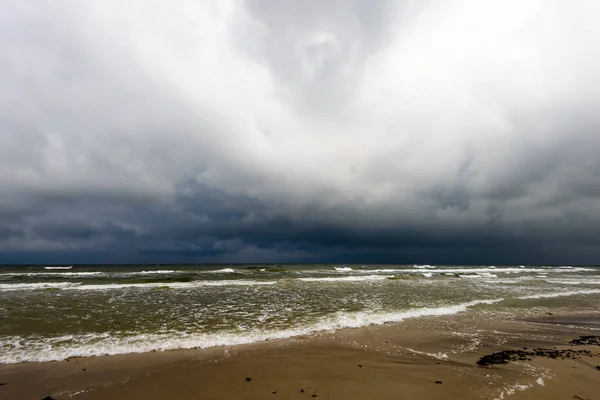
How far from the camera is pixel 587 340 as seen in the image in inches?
481

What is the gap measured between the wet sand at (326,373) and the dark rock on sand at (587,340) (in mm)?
443

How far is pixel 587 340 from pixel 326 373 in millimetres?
11837

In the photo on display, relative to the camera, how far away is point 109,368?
9320 mm

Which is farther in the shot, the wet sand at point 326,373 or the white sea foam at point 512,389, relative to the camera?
the wet sand at point 326,373

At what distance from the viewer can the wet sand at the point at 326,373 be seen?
740 centimetres

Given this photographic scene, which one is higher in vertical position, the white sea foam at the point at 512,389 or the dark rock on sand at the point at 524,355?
the white sea foam at the point at 512,389

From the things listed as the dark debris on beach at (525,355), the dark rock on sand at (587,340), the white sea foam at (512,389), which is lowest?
the dark rock on sand at (587,340)

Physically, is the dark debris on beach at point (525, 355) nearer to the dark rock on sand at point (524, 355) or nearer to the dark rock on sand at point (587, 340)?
the dark rock on sand at point (524, 355)

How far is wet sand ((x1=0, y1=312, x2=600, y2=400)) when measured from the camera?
7402 mm

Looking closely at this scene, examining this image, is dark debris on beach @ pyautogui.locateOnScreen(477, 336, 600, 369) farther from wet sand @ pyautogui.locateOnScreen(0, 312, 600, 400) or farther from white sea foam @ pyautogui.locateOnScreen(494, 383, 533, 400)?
white sea foam @ pyautogui.locateOnScreen(494, 383, 533, 400)

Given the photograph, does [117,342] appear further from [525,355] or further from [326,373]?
[525,355]

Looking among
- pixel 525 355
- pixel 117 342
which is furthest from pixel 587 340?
pixel 117 342

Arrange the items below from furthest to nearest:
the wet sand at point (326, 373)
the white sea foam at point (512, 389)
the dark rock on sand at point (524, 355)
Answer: the dark rock on sand at point (524, 355)
the wet sand at point (326, 373)
the white sea foam at point (512, 389)

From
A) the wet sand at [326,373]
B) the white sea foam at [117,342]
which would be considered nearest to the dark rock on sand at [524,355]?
the wet sand at [326,373]
